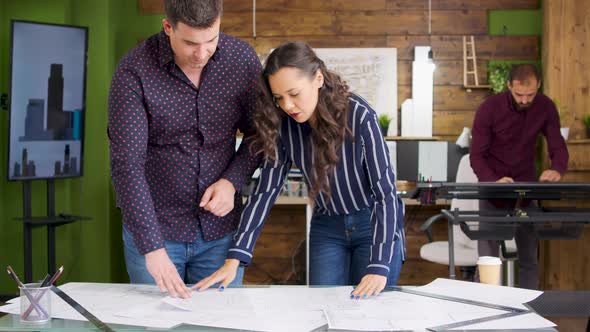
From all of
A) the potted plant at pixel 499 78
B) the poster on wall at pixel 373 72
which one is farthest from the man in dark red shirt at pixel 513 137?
the poster on wall at pixel 373 72

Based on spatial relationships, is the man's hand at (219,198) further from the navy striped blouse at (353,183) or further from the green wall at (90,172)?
the green wall at (90,172)

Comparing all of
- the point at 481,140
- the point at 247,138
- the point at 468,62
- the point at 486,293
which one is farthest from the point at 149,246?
the point at 468,62

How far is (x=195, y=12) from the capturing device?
174 cm

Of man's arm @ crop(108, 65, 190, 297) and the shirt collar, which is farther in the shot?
the shirt collar

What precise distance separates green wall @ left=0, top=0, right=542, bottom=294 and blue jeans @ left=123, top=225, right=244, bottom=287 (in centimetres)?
336

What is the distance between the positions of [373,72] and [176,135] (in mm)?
4169

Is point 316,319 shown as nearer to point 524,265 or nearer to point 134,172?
point 134,172

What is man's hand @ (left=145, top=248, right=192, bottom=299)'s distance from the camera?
178 centimetres

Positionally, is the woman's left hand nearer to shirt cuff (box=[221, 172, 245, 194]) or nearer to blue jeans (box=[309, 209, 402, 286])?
blue jeans (box=[309, 209, 402, 286])

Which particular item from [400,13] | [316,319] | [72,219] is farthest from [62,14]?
[316,319]

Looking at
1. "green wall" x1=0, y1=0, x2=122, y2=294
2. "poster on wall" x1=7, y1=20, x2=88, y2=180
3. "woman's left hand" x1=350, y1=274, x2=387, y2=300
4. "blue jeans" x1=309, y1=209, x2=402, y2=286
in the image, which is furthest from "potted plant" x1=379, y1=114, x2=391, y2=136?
"woman's left hand" x1=350, y1=274, x2=387, y2=300

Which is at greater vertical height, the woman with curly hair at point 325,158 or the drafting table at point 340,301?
the woman with curly hair at point 325,158

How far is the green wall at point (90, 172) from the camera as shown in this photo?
5133mm

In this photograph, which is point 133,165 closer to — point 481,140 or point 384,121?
point 481,140
